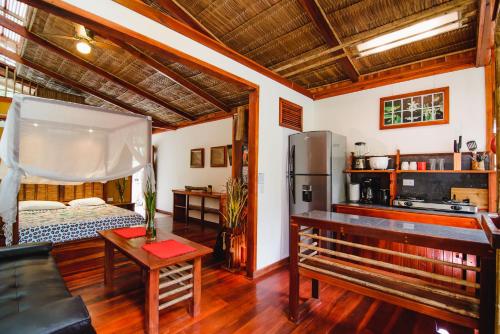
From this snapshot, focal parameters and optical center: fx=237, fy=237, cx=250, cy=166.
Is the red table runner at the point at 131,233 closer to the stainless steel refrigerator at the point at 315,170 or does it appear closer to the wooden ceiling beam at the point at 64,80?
the stainless steel refrigerator at the point at 315,170

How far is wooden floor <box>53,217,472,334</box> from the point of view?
78.8 inches

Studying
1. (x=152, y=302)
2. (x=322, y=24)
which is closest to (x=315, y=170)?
(x=322, y=24)

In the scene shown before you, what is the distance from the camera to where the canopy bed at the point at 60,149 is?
2.13m

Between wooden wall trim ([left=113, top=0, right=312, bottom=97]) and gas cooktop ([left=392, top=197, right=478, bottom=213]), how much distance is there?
219cm

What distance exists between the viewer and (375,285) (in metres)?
1.71

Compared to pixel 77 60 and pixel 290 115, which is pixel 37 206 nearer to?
pixel 77 60

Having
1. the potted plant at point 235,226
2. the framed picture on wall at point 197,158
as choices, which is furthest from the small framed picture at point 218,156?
the potted plant at point 235,226

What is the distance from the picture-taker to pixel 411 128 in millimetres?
3221

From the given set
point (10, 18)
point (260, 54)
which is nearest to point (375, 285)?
point (260, 54)

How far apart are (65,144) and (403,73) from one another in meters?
4.29

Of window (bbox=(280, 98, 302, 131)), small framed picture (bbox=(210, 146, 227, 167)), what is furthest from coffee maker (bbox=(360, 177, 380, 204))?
small framed picture (bbox=(210, 146, 227, 167))

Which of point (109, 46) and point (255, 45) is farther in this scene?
point (109, 46)

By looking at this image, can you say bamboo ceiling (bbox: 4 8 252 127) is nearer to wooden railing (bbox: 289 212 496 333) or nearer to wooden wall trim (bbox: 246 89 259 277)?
wooden wall trim (bbox: 246 89 259 277)

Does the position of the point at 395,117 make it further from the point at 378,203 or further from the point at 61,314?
the point at 61,314
